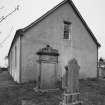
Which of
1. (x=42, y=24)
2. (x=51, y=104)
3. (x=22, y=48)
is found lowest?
(x=51, y=104)

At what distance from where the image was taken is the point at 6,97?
7.95 m

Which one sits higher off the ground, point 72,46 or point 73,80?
point 72,46

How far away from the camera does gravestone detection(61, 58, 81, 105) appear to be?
650 cm

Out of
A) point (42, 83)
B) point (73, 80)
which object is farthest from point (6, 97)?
point (73, 80)

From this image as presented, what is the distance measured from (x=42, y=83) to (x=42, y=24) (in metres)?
6.07

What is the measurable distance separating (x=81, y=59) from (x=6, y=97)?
9.98 m

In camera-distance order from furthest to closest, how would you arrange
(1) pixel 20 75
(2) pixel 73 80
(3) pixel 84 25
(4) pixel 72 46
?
(3) pixel 84 25, (4) pixel 72 46, (1) pixel 20 75, (2) pixel 73 80

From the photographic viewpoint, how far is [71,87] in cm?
667

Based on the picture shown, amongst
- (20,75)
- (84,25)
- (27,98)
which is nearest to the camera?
(27,98)

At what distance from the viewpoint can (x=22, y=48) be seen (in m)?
12.2

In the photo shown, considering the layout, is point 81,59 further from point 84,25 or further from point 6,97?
point 6,97

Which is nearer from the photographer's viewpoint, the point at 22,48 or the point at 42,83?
the point at 42,83

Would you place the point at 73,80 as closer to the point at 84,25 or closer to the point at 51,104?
the point at 51,104

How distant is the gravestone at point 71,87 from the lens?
6.50 meters
